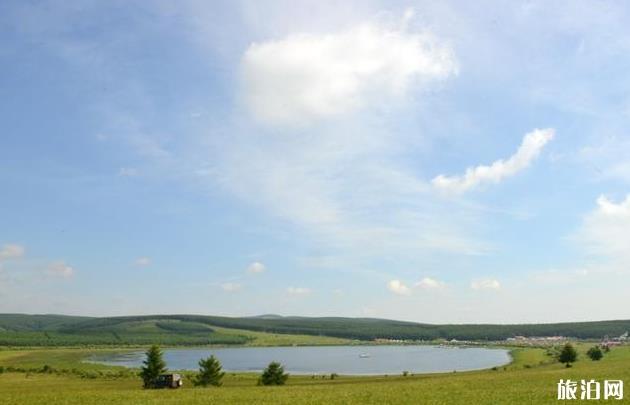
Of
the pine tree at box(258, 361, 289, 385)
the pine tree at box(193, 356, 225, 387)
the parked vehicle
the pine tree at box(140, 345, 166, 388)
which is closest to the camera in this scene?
the parked vehicle

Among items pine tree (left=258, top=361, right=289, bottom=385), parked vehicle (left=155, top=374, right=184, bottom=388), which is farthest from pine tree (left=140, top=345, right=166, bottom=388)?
pine tree (left=258, top=361, right=289, bottom=385)

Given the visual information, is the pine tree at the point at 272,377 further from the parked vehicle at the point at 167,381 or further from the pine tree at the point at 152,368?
the pine tree at the point at 152,368

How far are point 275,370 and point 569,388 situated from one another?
135 ft

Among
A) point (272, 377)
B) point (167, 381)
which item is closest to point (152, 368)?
point (167, 381)

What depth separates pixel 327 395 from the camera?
56.6 meters

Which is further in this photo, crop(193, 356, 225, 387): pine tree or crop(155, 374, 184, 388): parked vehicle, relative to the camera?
crop(193, 356, 225, 387): pine tree

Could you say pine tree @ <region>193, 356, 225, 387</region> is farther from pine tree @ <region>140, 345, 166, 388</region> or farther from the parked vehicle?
pine tree @ <region>140, 345, 166, 388</region>

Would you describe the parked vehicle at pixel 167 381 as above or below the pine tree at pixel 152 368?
below

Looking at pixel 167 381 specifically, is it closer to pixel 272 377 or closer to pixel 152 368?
pixel 152 368

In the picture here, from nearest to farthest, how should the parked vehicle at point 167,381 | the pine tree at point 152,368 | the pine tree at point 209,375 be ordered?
the parked vehicle at point 167,381
the pine tree at point 152,368
the pine tree at point 209,375

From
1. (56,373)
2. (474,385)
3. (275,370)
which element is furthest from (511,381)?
(56,373)

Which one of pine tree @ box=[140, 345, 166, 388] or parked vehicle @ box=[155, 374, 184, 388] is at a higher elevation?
pine tree @ box=[140, 345, 166, 388]

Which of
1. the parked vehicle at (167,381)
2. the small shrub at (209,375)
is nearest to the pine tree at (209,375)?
the small shrub at (209,375)

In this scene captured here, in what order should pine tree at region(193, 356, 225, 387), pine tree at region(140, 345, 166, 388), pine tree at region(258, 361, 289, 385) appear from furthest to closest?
1. pine tree at region(193, 356, 225, 387)
2. pine tree at region(258, 361, 289, 385)
3. pine tree at region(140, 345, 166, 388)
